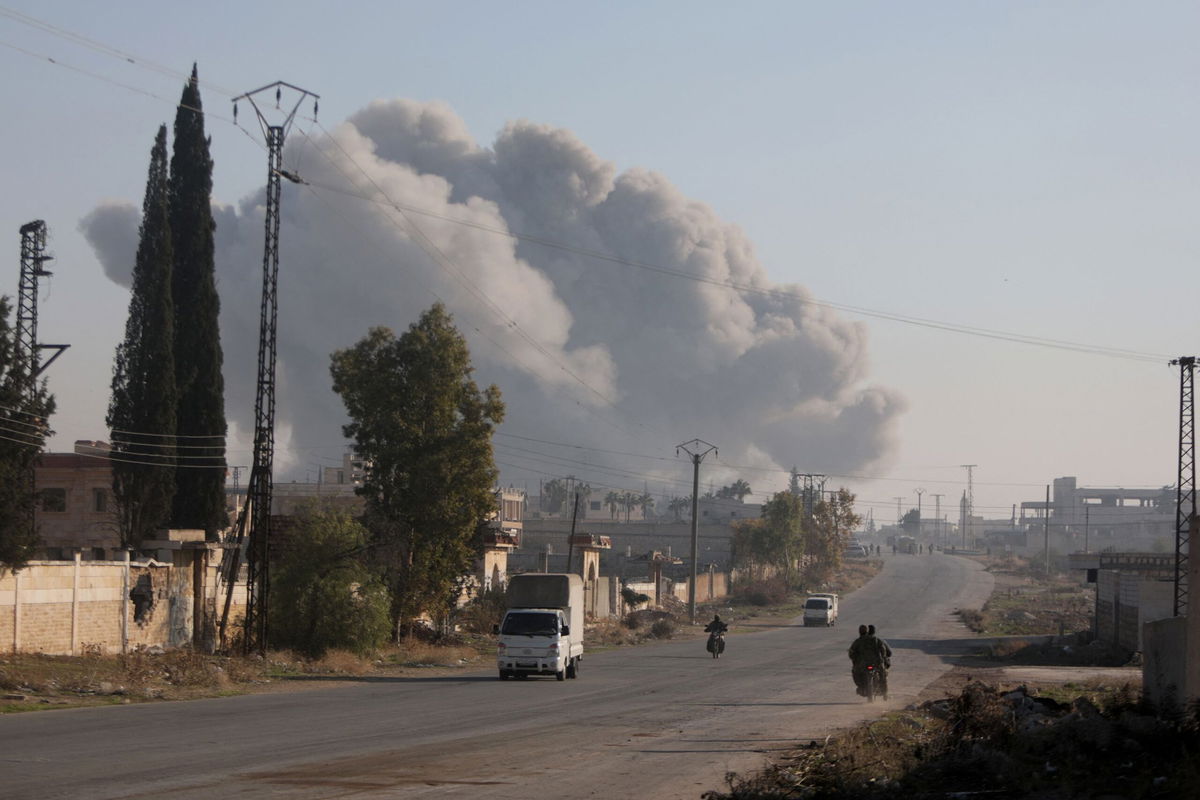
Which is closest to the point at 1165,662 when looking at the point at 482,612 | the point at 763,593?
the point at 482,612

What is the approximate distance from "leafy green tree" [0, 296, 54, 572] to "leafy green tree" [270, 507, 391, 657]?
8783 mm

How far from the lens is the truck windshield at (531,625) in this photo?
38.0 meters

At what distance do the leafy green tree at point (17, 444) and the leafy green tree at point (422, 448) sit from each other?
12226mm

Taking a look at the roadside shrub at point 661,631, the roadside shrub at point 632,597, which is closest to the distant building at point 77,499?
the roadside shrub at point 661,631

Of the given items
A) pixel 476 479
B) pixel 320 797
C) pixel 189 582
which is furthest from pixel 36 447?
pixel 320 797

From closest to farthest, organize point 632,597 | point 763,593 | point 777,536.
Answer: point 632,597, point 763,593, point 777,536

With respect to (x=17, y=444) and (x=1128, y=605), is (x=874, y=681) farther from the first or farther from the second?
(x=1128, y=605)

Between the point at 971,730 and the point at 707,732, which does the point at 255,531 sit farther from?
the point at 971,730

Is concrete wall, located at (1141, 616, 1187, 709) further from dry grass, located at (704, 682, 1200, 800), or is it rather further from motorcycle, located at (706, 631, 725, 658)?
motorcycle, located at (706, 631, 725, 658)

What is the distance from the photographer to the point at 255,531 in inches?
1561

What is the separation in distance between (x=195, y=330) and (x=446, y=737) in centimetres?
4178

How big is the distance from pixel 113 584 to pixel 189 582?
14.0ft

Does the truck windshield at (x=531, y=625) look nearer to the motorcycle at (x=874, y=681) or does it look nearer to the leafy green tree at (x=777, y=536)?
the motorcycle at (x=874, y=681)

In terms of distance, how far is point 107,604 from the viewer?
35.8 metres
